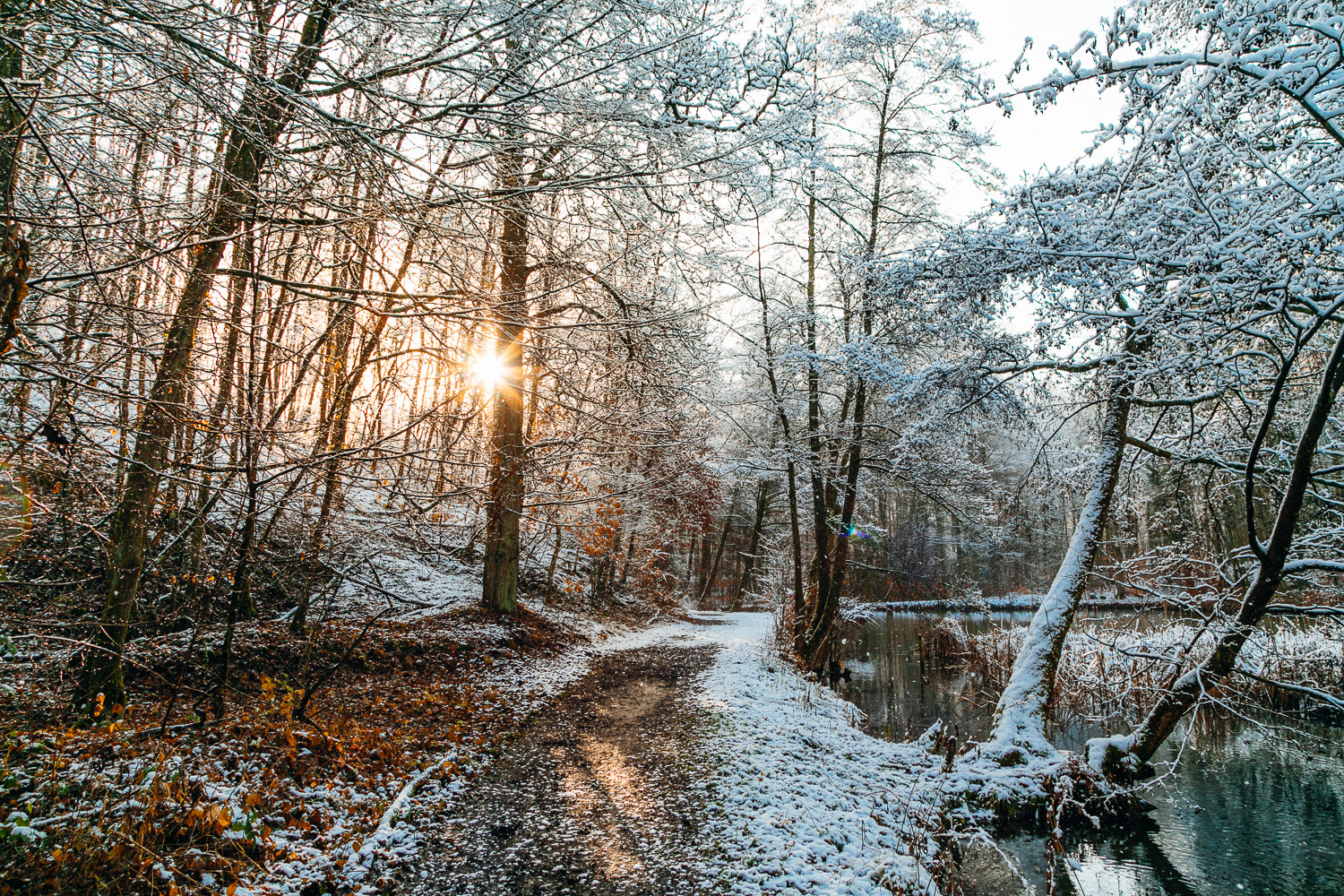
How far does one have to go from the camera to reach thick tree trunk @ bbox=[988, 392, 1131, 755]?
681 cm

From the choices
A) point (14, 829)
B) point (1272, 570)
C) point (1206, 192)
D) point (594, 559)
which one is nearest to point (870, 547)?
point (594, 559)

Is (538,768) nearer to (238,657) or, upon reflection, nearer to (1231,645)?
(238,657)

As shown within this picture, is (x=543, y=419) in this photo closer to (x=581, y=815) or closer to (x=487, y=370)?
(x=487, y=370)

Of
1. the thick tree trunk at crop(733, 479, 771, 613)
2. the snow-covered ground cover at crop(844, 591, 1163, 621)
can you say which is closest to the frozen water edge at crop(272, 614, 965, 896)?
the thick tree trunk at crop(733, 479, 771, 613)

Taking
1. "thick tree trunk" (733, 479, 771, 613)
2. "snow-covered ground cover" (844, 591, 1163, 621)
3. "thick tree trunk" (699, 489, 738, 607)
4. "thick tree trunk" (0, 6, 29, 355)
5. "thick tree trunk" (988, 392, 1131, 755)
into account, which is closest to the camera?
"thick tree trunk" (0, 6, 29, 355)

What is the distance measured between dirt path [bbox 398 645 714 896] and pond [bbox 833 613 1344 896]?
2.52m

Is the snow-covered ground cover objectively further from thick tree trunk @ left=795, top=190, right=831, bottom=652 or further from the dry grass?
the dry grass

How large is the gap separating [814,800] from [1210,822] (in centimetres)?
457

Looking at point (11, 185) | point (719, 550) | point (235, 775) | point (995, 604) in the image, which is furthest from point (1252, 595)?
point (995, 604)

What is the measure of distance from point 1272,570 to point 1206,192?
10.8ft

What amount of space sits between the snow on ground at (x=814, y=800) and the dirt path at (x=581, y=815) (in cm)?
29

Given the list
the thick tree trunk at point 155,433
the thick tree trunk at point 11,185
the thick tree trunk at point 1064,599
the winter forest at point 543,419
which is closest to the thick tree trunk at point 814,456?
the winter forest at point 543,419

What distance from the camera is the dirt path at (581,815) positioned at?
341 cm

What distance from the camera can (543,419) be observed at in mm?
9664
